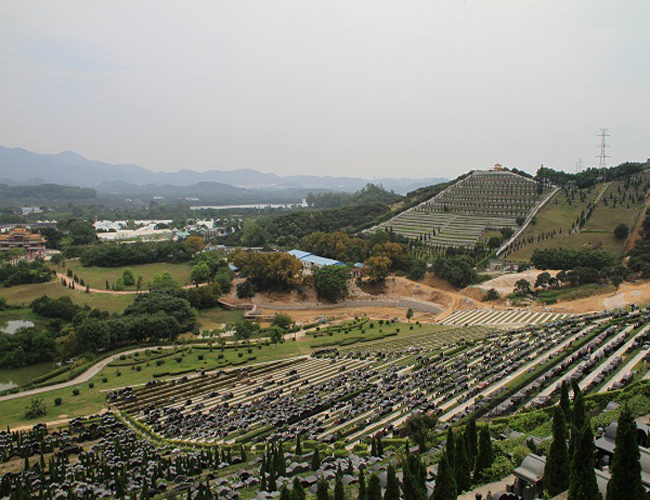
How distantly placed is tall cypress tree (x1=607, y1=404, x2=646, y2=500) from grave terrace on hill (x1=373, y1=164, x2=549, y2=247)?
75.8 meters

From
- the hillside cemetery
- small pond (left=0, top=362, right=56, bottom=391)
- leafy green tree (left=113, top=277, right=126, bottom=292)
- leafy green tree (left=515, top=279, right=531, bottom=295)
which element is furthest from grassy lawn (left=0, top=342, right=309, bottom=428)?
leafy green tree (left=113, top=277, right=126, bottom=292)

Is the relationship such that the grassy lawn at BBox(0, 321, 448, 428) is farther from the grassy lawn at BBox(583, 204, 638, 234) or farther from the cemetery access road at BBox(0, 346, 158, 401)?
the grassy lawn at BBox(583, 204, 638, 234)

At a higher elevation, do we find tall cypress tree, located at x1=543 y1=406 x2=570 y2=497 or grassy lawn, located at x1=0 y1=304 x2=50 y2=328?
tall cypress tree, located at x1=543 y1=406 x2=570 y2=497

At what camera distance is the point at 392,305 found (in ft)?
228

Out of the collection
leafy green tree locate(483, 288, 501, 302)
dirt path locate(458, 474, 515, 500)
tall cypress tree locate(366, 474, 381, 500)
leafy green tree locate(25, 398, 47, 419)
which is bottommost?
leafy green tree locate(25, 398, 47, 419)

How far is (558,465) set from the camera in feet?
48.2

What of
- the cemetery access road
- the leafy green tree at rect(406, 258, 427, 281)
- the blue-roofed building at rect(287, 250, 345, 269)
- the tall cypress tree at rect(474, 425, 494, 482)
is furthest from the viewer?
the blue-roofed building at rect(287, 250, 345, 269)

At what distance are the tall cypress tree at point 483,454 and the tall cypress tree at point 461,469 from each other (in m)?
0.88

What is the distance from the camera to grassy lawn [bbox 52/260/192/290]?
7998 centimetres

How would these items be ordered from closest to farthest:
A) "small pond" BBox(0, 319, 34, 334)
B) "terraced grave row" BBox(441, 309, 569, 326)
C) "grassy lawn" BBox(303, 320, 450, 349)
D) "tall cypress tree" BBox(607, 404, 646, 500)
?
"tall cypress tree" BBox(607, 404, 646, 500)
"terraced grave row" BBox(441, 309, 569, 326)
"grassy lawn" BBox(303, 320, 450, 349)
"small pond" BBox(0, 319, 34, 334)

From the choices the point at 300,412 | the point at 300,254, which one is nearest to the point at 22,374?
the point at 300,412

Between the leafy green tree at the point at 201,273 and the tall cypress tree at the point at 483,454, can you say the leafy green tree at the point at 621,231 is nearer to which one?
the leafy green tree at the point at 201,273

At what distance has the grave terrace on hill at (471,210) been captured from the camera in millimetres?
92562

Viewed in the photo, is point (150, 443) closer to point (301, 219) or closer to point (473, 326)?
point (473, 326)
